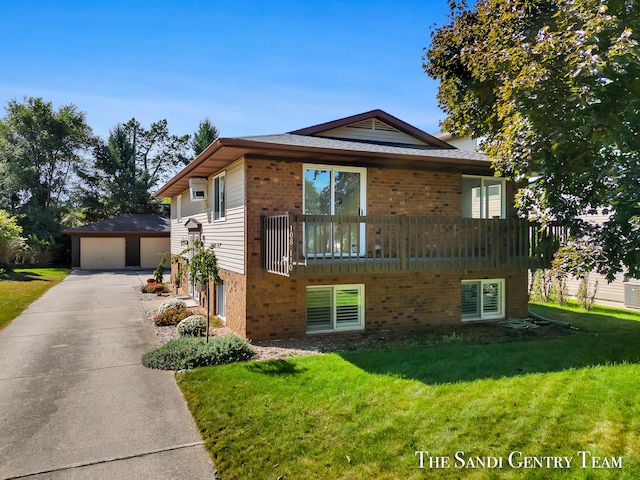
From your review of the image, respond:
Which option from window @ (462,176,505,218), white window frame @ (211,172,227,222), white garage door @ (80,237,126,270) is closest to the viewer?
white window frame @ (211,172,227,222)

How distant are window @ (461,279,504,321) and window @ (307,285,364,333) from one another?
3.09m

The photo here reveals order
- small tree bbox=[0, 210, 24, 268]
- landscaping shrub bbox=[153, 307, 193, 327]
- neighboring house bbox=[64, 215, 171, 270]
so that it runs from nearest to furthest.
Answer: landscaping shrub bbox=[153, 307, 193, 327] < small tree bbox=[0, 210, 24, 268] < neighboring house bbox=[64, 215, 171, 270]

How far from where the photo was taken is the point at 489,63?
732 centimetres

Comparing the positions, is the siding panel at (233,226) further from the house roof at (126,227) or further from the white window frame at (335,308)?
the house roof at (126,227)

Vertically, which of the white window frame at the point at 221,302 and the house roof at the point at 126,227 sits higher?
the house roof at the point at 126,227

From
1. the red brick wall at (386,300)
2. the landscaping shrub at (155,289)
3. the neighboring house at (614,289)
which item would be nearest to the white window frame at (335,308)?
the red brick wall at (386,300)

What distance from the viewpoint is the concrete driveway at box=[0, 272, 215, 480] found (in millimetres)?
4012

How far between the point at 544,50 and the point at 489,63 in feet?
3.70

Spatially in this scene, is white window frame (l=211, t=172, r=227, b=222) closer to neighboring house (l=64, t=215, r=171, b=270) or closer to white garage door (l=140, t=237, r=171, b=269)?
neighboring house (l=64, t=215, r=171, b=270)

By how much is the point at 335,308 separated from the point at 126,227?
2558 cm

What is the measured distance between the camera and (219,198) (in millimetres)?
11156

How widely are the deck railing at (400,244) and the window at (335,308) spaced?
42.7 inches

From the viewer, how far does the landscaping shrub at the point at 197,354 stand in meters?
7.04

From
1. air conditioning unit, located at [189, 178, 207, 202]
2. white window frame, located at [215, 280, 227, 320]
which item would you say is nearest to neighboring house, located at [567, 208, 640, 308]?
white window frame, located at [215, 280, 227, 320]
